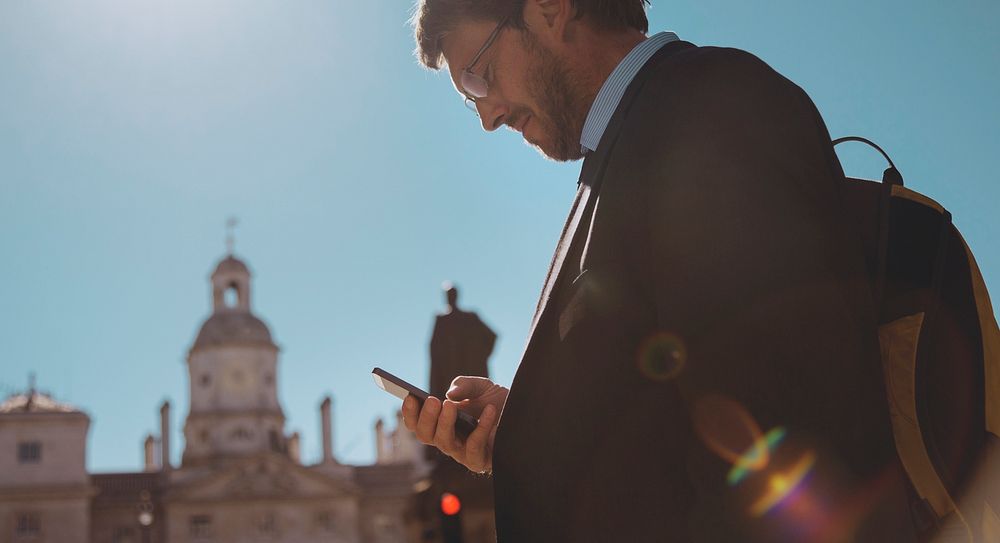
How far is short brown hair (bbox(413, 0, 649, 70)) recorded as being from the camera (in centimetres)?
193

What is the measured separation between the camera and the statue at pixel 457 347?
41.1 feet

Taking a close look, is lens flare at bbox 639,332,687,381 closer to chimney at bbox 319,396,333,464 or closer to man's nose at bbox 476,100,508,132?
man's nose at bbox 476,100,508,132

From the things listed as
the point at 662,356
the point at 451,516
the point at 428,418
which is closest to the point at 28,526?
the point at 451,516

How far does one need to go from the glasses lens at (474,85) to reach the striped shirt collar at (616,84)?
11.4 inches

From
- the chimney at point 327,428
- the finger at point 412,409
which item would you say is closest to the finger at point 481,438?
the finger at point 412,409

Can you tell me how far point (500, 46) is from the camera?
2.01 m

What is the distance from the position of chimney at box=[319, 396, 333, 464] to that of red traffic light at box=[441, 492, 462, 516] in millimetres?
46741

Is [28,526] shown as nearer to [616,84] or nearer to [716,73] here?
[616,84]

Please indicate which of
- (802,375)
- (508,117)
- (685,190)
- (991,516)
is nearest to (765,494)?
(802,375)

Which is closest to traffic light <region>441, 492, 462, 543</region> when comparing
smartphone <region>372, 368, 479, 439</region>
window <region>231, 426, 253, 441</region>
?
smartphone <region>372, 368, 479, 439</region>

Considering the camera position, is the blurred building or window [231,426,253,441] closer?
the blurred building

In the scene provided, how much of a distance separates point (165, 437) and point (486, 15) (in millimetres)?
58689

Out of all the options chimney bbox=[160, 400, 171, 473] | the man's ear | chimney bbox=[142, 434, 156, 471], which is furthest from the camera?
chimney bbox=[142, 434, 156, 471]

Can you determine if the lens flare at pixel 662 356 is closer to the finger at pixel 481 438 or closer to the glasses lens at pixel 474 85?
the finger at pixel 481 438
